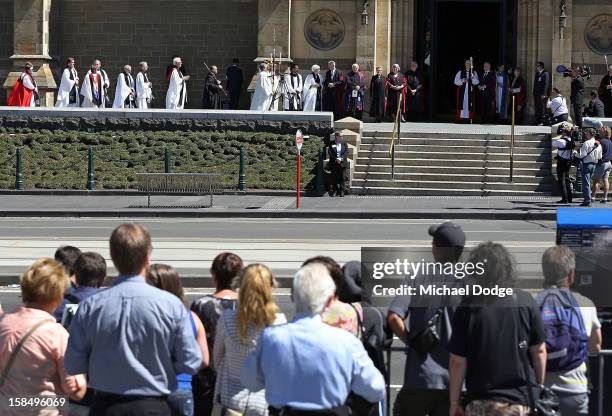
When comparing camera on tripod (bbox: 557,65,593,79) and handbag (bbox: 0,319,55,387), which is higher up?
camera on tripod (bbox: 557,65,593,79)

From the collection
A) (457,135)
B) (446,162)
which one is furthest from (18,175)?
(457,135)

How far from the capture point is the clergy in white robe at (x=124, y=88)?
1439 inches

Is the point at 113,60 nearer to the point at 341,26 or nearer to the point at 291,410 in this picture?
the point at 341,26

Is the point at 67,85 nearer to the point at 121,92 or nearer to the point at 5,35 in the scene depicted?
the point at 121,92

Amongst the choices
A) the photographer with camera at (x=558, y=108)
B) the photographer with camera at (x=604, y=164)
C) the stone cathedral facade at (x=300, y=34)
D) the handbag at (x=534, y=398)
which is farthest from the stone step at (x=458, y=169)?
the handbag at (x=534, y=398)

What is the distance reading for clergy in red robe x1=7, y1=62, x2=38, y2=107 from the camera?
3650cm

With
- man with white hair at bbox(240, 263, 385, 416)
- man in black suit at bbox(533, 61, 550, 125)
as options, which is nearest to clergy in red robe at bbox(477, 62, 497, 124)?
man in black suit at bbox(533, 61, 550, 125)

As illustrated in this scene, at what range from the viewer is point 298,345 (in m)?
6.37

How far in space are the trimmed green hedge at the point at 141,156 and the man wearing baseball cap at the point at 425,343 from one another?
2322 cm

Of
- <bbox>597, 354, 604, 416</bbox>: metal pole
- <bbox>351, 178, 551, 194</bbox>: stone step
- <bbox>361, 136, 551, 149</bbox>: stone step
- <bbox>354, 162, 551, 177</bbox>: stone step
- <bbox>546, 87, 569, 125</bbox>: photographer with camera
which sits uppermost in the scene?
<bbox>546, 87, 569, 125</bbox>: photographer with camera

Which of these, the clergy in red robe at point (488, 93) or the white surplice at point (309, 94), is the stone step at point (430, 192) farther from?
the clergy in red robe at point (488, 93)

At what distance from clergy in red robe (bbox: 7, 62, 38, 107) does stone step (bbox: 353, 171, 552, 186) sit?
10.5 metres

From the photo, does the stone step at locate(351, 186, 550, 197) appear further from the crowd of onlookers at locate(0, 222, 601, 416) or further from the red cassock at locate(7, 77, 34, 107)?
the crowd of onlookers at locate(0, 222, 601, 416)

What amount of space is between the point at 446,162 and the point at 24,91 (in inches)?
495
